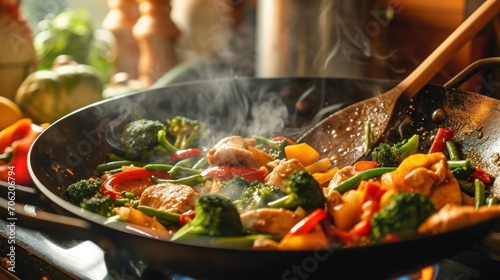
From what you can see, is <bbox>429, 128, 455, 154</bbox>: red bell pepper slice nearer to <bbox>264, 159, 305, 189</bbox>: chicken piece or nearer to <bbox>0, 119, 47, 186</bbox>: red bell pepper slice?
<bbox>264, 159, 305, 189</bbox>: chicken piece

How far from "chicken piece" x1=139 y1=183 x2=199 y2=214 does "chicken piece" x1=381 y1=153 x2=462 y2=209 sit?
59 centimetres

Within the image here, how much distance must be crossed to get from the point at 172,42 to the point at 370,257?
2675 mm

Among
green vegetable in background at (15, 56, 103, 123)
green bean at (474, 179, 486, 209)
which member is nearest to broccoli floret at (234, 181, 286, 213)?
green bean at (474, 179, 486, 209)

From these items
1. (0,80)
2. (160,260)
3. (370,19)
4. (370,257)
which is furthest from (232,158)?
(0,80)

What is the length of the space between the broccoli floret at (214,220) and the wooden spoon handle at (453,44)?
1015 millimetres

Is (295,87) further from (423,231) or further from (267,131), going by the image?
(423,231)

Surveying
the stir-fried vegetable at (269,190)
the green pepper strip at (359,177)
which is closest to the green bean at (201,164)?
the stir-fried vegetable at (269,190)

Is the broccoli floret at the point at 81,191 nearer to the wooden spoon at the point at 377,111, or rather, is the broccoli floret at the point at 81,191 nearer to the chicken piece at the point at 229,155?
the chicken piece at the point at 229,155

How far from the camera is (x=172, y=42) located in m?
3.62

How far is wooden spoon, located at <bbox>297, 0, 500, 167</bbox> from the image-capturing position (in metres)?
2.08

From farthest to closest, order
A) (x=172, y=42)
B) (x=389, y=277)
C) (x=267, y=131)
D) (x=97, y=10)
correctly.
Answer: (x=97, y=10) < (x=172, y=42) < (x=267, y=131) < (x=389, y=277)

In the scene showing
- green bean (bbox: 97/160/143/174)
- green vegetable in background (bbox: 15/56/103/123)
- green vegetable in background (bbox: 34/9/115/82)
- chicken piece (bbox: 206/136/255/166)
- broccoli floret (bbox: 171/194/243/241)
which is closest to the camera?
broccoli floret (bbox: 171/194/243/241)

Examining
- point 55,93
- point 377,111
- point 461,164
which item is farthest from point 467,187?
point 55,93

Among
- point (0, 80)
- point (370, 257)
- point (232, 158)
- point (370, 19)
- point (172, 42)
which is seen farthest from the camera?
point (172, 42)
